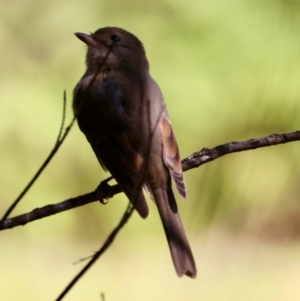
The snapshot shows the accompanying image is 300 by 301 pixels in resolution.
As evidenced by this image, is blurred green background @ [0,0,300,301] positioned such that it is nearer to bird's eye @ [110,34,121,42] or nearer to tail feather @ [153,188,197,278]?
bird's eye @ [110,34,121,42]

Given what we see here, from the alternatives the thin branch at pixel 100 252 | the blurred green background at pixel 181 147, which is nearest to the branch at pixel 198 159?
the thin branch at pixel 100 252

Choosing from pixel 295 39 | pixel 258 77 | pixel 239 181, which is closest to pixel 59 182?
pixel 239 181

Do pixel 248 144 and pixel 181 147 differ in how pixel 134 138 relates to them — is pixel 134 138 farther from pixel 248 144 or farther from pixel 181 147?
pixel 181 147

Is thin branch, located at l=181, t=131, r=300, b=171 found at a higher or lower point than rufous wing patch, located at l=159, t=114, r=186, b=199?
higher

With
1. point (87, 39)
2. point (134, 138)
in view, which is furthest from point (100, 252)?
point (87, 39)

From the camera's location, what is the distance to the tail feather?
245cm

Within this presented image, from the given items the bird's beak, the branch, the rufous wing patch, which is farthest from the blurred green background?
the branch

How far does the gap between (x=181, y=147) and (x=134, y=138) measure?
4.93 feet

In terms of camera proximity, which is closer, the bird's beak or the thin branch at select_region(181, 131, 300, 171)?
the thin branch at select_region(181, 131, 300, 171)

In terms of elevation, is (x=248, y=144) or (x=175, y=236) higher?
(x=248, y=144)

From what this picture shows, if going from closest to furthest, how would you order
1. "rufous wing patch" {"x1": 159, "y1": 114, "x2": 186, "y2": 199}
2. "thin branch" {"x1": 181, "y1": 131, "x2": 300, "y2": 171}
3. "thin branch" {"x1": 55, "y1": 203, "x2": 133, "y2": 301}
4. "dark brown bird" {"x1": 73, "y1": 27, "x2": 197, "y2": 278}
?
"thin branch" {"x1": 55, "y1": 203, "x2": 133, "y2": 301} → "thin branch" {"x1": 181, "y1": 131, "x2": 300, "y2": 171} → "dark brown bird" {"x1": 73, "y1": 27, "x2": 197, "y2": 278} → "rufous wing patch" {"x1": 159, "y1": 114, "x2": 186, "y2": 199}

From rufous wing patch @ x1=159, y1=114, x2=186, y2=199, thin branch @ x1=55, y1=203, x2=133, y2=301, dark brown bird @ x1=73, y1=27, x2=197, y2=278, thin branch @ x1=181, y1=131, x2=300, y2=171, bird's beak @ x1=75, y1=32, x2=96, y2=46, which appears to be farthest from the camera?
bird's beak @ x1=75, y1=32, x2=96, y2=46

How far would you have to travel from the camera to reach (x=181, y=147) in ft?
13.8

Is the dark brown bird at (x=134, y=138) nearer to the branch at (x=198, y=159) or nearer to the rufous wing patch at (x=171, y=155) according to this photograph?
the rufous wing patch at (x=171, y=155)
